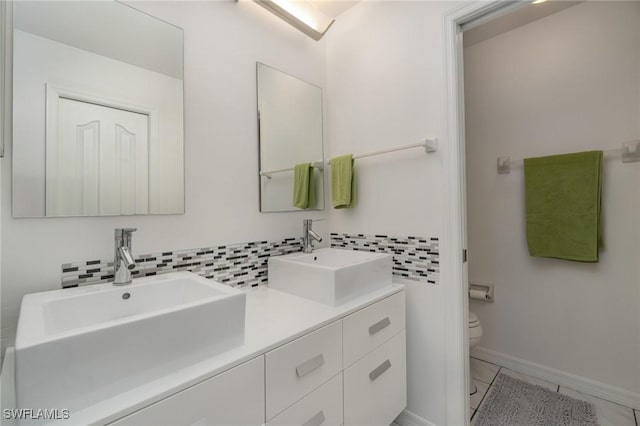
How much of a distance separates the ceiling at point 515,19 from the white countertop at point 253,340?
1944 mm

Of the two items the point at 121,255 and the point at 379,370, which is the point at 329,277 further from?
the point at 121,255

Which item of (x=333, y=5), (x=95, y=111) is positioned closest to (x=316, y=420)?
(x=95, y=111)

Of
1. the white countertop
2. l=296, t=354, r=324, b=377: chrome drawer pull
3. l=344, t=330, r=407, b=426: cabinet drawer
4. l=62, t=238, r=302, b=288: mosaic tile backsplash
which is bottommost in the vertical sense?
l=344, t=330, r=407, b=426: cabinet drawer

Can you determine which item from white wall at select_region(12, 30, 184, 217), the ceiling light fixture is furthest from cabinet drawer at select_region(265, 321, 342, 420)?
the ceiling light fixture

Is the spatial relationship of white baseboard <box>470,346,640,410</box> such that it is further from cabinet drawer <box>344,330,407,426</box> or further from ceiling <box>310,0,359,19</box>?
ceiling <box>310,0,359,19</box>

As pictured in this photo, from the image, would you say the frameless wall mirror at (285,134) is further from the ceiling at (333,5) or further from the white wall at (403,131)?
the ceiling at (333,5)

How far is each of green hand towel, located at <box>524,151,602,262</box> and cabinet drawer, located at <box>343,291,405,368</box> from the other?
120 cm

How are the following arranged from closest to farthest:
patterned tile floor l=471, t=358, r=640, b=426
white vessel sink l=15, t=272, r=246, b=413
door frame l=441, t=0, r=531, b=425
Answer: white vessel sink l=15, t=272, r=246, b=413 < door frame l=441, t=0, r=531, b=425 < patterned tile floor l=471, t=358, r=640, b=426

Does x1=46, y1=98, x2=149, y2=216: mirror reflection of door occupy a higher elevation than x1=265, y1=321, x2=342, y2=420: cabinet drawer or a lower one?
higher

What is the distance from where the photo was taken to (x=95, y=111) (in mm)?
968

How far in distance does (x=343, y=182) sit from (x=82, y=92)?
3.83ft

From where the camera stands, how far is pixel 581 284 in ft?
5.78

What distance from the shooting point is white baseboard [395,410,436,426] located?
4.50ft

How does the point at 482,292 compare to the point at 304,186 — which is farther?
the point at 482,292
